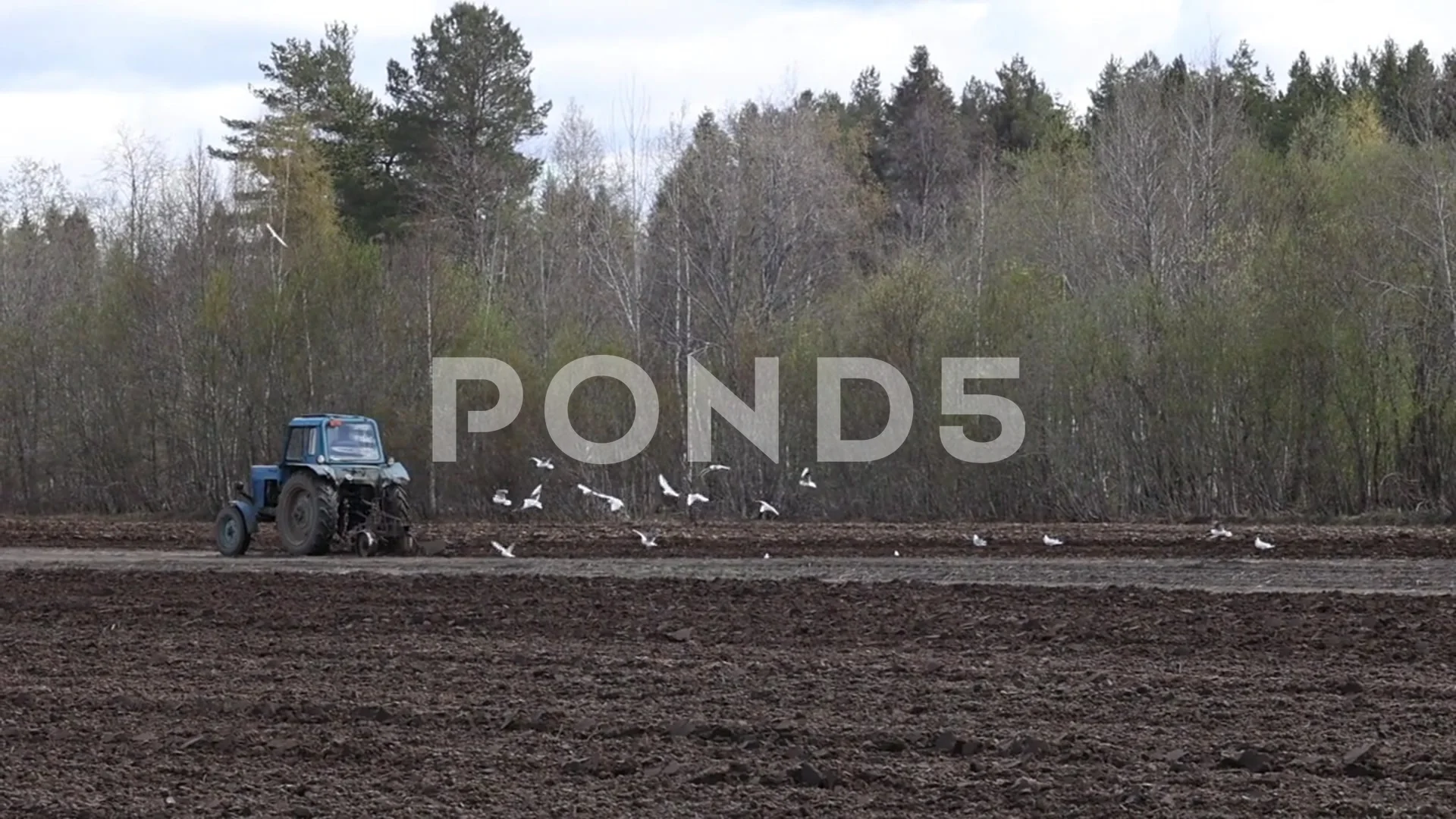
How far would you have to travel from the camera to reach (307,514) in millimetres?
21422

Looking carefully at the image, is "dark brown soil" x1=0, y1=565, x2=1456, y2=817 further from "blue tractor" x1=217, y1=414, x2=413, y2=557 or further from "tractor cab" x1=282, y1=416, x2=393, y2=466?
"tractor cab" x1=282, y1=416, x2=393, y2=466

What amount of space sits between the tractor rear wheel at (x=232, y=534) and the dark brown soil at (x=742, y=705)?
5900 millimetres

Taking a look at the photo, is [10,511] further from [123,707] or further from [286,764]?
[286,764]

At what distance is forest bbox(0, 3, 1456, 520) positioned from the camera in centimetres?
2700

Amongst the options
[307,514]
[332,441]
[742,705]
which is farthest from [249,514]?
[742,705]

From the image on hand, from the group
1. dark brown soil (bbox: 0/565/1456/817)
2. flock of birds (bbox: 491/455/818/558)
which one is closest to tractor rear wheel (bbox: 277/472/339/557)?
flock of birds (bbox: 491/455/818/558)

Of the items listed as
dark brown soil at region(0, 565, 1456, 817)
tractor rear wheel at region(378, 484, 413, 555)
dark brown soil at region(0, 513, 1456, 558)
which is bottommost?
dark brown soil at region(0, 565, 1456, 817)

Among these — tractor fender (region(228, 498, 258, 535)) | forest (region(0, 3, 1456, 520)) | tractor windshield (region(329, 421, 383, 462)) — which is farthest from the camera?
forest (region(0, 3, 1456, 520))

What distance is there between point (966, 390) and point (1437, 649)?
56.3 ft

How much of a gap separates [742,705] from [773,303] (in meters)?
25.5

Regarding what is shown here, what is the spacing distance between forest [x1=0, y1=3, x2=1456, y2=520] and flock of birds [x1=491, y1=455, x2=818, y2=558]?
46 centimetres

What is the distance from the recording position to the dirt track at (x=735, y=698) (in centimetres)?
834

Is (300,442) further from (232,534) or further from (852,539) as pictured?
(852,539)

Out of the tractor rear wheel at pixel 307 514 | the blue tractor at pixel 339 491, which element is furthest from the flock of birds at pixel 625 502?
the tractor rear wheel at pixel 307 514
